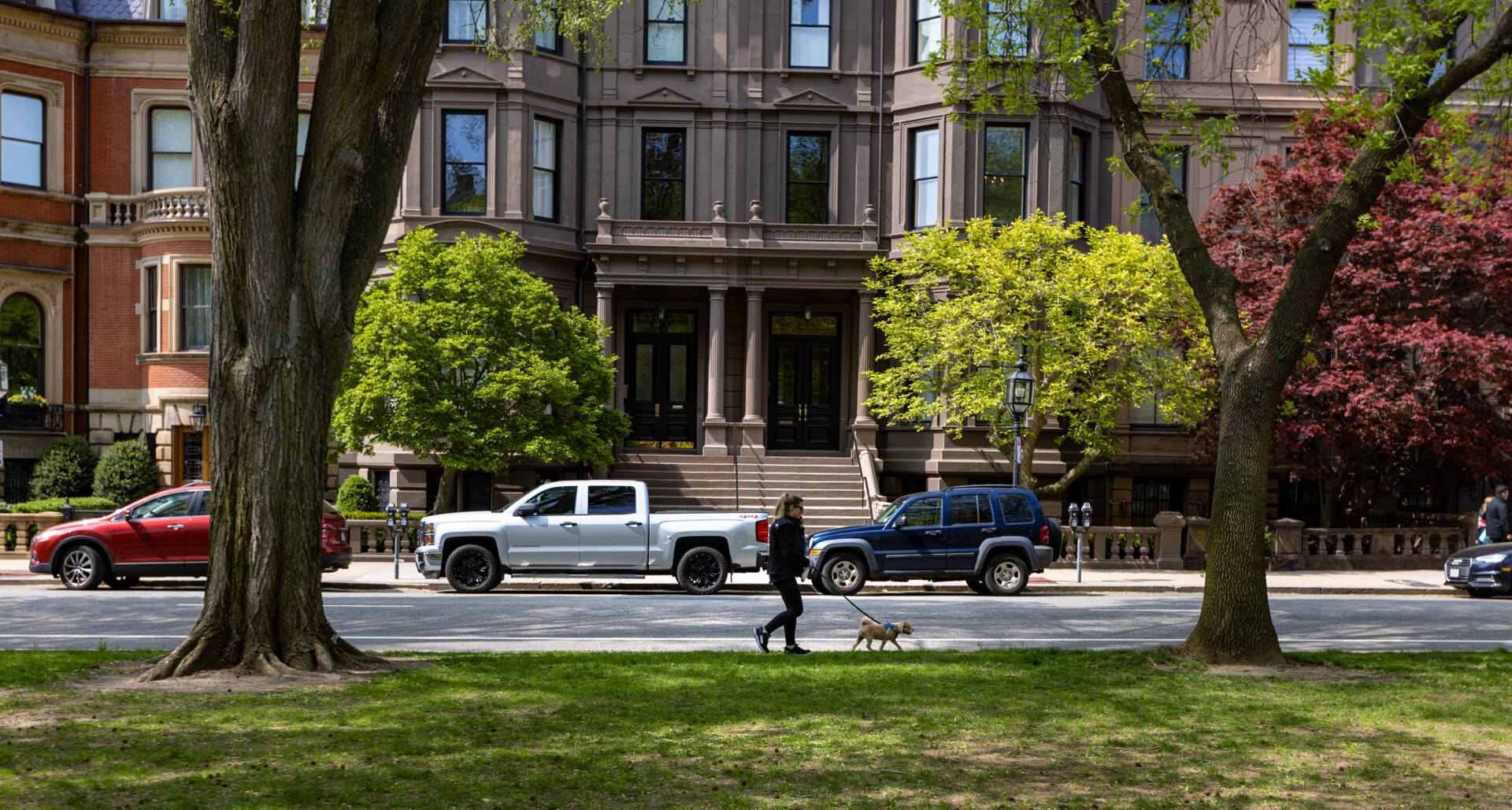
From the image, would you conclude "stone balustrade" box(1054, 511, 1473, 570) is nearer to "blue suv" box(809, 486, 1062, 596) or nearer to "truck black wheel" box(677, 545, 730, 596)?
"blue suv" box(809, 486, 1062, 596)

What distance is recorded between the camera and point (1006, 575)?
20781 millimetres

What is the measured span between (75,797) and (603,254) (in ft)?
79.3

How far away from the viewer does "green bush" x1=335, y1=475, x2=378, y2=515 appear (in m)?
27.1

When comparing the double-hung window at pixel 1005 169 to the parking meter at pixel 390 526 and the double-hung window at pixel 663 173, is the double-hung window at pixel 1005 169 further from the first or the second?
the parking meter at pixel 390 526

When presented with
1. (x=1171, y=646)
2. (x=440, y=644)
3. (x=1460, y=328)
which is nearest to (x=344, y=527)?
(x=440, y=644)

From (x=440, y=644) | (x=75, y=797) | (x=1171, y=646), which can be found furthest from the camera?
(x=440, y=644)

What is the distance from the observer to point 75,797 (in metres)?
6.27

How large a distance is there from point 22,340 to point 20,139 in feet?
16.0

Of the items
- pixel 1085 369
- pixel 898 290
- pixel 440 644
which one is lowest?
pixel 440 644

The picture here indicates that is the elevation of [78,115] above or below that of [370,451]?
above

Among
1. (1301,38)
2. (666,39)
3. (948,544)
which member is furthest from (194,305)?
(1301,38)

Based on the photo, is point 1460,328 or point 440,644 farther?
point 1460,328

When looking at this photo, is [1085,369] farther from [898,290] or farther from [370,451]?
[370,451]

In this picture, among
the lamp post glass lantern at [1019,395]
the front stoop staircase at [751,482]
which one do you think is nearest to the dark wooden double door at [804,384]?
the front stoop staircase at [751,482]
